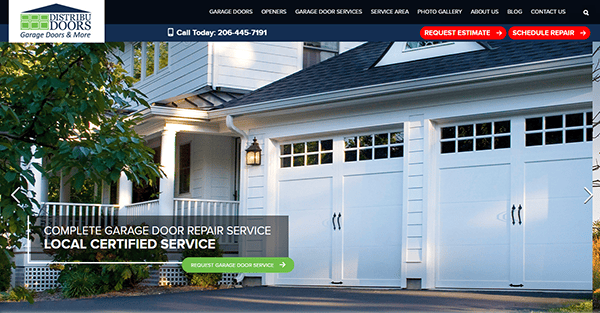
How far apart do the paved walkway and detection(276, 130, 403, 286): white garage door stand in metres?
0.45

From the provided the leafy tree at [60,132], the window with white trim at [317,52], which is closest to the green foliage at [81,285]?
the leafy tree at [60,132]

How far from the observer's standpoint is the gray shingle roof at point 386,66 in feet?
21.6

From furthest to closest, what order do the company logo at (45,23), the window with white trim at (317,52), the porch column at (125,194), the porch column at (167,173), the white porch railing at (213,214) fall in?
the window with white trim at (317,52), the porch column at (125,194), the white porch railing at (213,214), the porch column at (167,173), the company logo at (45,23)

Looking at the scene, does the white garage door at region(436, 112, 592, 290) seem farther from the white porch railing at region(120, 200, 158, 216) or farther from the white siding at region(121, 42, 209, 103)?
the white siding at region(121, 42, 209, 103)

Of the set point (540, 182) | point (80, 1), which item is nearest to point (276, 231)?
point (540, 182)

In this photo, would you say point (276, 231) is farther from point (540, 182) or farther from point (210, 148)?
point (540, 182)

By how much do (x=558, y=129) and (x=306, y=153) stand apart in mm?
2972

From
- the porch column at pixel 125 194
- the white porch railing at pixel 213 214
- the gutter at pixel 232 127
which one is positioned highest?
the gutter at pixel 232 127

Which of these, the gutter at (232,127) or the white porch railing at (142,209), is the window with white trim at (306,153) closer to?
the gutter at (232,127)

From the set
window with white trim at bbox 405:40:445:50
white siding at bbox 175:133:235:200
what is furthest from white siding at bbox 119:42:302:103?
window with white trim at bbox 405:40:445:50

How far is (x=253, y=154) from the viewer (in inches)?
328

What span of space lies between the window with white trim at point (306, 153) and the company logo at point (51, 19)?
14.8 ft

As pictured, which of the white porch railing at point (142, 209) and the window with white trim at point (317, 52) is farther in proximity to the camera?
the window with white trim at point (317, 52)

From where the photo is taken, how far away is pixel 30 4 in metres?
3.69
